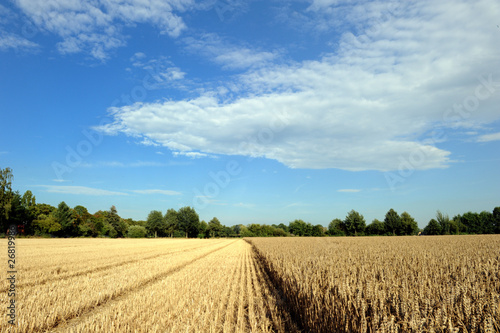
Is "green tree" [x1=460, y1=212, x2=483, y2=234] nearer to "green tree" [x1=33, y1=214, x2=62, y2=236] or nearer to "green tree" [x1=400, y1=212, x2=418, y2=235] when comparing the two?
Answer: "green tree" [x1=400, y1=212, x2=418, y2=235]

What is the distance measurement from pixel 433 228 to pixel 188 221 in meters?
101

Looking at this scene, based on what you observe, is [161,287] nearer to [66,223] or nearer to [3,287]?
[3,287]

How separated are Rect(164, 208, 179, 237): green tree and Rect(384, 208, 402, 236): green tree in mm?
90480

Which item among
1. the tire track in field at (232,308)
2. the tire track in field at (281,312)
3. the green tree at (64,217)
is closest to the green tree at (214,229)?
the green tree at (64,217)

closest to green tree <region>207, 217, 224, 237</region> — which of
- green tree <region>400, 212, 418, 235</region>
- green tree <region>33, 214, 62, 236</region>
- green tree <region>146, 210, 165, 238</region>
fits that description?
green tree <region>146, 210, 165, 238</region>

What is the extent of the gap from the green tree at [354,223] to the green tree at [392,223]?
9002mm

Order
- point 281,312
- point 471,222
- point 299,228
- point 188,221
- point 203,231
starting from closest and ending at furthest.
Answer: point 281,312
point 188,221
point 471,222
point 203,231
point 299,228

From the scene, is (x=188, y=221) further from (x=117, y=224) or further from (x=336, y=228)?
(x=336, y=228)

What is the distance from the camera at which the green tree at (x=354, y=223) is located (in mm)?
Answer: 113812

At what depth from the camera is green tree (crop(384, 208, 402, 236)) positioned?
349 feet

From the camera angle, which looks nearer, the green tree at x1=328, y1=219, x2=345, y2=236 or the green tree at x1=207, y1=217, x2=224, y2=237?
the green tree at x1=328, y1=219, x2=345, y2=236

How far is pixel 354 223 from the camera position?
114938 mm

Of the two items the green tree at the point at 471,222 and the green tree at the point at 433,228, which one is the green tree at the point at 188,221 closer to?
the green tree at the point at 433,228

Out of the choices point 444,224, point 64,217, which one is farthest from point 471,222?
point 64,217
